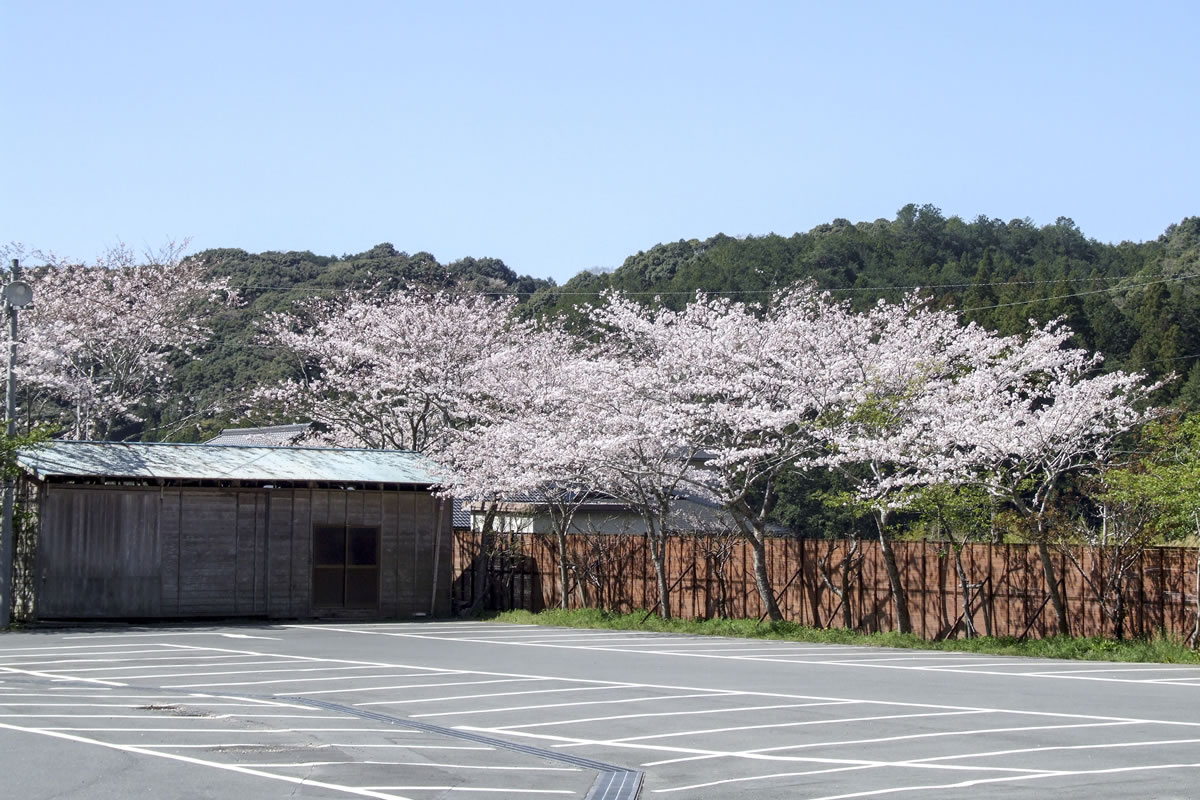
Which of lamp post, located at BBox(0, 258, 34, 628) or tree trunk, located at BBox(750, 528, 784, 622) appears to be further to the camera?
tree trunk, located at BBox(750, 528, 784, 622)

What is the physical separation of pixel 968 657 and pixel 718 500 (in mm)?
6169

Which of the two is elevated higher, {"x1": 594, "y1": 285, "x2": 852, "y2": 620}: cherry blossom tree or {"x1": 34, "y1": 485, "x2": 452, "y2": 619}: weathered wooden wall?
{"x1": 594, "y1": 285, "x2": 852, "y2": 620}: cherry blossom tree

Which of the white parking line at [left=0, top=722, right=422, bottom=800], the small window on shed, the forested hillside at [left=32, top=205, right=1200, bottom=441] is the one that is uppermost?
the forested hillside at [left=32, top=205, right=1200, bottom=441]

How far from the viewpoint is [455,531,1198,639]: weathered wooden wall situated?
19625 millimetres

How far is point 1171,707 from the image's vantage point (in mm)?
12344

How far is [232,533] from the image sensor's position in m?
25.9

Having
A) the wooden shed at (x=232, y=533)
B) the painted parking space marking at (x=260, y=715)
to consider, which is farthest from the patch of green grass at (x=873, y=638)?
the painted parking space marking at (x=260, y=715)

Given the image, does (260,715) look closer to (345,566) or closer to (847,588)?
(847,588)

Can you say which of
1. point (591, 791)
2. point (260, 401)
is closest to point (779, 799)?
point (591, 791)

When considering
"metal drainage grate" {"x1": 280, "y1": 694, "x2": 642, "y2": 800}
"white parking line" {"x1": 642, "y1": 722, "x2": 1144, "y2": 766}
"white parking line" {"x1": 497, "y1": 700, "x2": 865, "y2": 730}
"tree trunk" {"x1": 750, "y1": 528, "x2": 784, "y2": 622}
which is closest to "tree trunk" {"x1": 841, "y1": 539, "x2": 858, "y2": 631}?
"tree trunk" {"x1": 750, "y1": 528, "x2": 784, "y2": 622}

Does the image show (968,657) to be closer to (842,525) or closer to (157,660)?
(157,660)

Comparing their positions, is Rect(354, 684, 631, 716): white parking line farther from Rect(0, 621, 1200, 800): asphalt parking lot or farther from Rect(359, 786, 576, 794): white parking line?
Rect(359, 786, 576, 794): white parking line

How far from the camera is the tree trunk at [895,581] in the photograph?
21816 millimetres

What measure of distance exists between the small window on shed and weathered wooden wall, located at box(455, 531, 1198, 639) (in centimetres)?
286
